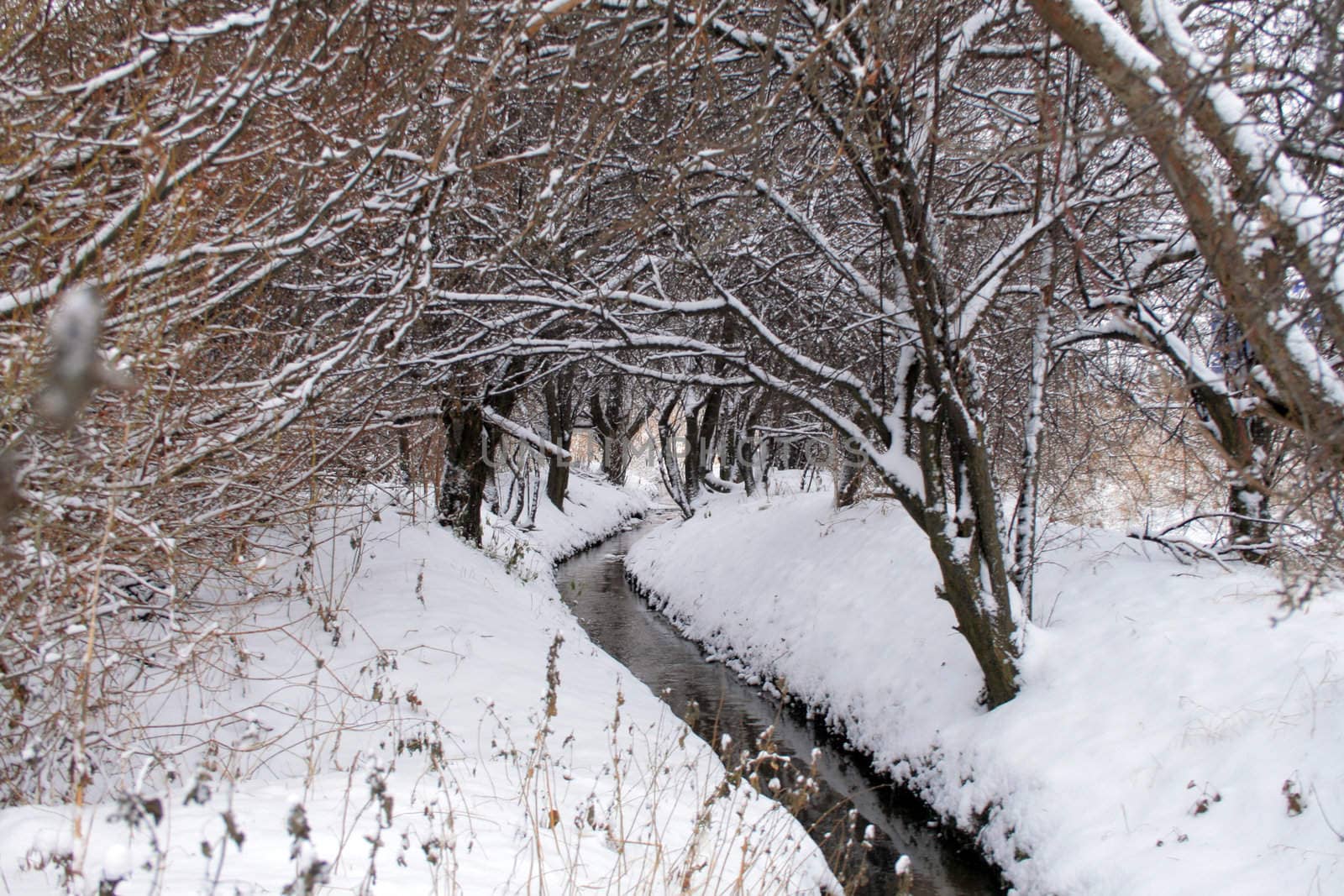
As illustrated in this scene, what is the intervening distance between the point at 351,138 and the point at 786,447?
65.9 feet

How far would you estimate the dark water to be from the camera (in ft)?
17.9

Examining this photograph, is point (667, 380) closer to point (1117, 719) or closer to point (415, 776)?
point (415, 776)

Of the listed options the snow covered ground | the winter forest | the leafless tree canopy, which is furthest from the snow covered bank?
the snow covered ground

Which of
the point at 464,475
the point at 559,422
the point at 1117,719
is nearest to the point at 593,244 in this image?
the point at 1117,719

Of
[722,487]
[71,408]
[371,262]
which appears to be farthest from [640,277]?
[722,487]

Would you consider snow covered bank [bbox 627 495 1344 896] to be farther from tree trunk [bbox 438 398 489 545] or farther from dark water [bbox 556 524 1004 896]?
tree trunk [bbox 438 398 489 545]

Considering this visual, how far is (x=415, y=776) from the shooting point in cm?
473

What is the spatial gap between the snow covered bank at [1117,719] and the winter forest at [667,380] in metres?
0.03

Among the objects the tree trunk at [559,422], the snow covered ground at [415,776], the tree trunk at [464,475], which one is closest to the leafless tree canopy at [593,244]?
the snow covered ground at [415,776]

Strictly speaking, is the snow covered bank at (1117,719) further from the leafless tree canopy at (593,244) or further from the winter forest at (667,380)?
the leafless tree canopy at (593,244)

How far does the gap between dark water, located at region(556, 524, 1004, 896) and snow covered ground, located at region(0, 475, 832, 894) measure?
549 millimetres

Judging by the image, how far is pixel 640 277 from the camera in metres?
9.08

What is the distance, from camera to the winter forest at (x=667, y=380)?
2.98m

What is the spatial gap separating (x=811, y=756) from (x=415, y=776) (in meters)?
2.28
